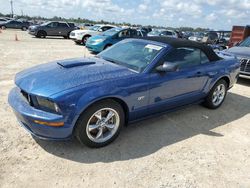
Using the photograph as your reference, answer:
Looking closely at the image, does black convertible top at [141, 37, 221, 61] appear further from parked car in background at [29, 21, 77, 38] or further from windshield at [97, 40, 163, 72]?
parked car in background at [29, 21, 77, 38]

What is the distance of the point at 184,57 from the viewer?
4184mm

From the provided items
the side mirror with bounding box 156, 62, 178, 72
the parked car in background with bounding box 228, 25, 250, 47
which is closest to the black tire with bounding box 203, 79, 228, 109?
the side mirror with bounding box 156, 62, 178, 72

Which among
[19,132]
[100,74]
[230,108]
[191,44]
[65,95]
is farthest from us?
[230,108]

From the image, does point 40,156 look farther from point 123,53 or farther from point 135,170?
point 123,53

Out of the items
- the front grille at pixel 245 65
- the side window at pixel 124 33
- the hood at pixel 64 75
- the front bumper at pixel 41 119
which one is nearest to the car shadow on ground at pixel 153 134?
the front bumper at pixel 41 119

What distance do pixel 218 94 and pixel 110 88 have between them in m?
3.08

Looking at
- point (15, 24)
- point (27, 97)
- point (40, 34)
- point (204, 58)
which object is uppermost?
point (204, 58)

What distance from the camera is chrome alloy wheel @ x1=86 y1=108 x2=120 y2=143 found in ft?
10.3

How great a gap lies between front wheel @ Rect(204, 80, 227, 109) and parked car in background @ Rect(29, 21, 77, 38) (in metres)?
19.2

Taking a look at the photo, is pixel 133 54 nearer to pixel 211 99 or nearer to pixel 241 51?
pixel 211 99

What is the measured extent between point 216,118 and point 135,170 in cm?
248

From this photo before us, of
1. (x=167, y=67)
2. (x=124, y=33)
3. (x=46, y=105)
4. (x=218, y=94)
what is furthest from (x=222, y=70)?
(x=124, y=33)

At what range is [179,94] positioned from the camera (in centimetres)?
408

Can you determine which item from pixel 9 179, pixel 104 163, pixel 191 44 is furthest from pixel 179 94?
pixel 9 179
